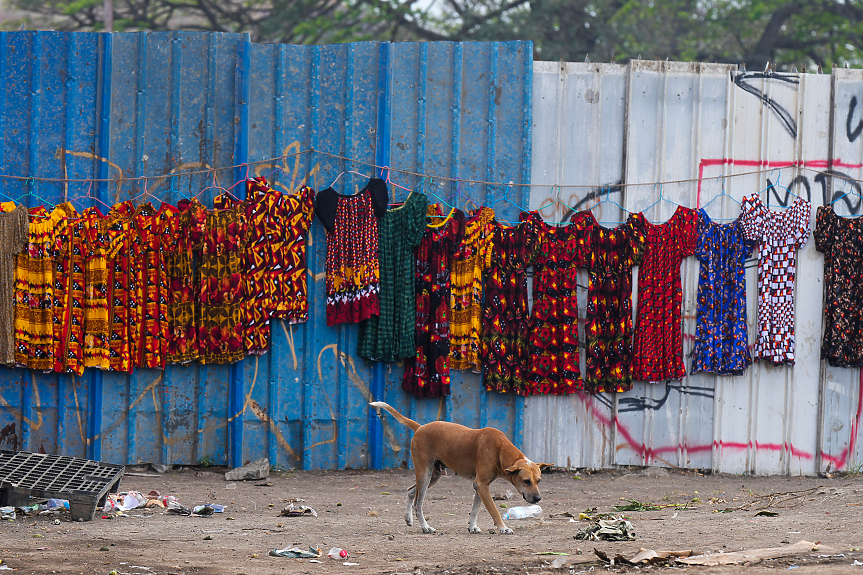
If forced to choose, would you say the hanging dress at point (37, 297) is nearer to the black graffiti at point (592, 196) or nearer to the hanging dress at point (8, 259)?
the hanging dress at point (8, 259)

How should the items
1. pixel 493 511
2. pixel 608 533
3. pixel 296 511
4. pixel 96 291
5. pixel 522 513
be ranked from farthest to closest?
pixel 96 291 < pixel 296 511 < pixel 522 513 < pixel 493 511 < pixel 608 533

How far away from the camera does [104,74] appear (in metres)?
8.24

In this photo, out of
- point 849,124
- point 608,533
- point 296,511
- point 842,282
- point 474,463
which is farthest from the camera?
point 849,124

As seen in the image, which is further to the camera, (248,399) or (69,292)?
(248,399)

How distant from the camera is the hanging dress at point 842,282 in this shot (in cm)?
859

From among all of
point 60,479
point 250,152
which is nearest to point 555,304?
point 250,152

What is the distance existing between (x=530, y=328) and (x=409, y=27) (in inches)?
518

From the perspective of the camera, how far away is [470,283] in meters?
8.38

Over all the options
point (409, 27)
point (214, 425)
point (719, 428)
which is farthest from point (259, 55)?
point (409, 27)

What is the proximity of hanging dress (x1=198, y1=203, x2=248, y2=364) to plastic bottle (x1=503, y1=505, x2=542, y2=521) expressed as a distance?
324cm

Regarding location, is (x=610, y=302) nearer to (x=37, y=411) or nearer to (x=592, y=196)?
(x=592, y=196)

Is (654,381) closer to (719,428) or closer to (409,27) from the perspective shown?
(719,428)

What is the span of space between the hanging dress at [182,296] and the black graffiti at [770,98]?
5.75 metres

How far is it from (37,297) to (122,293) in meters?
0.81
